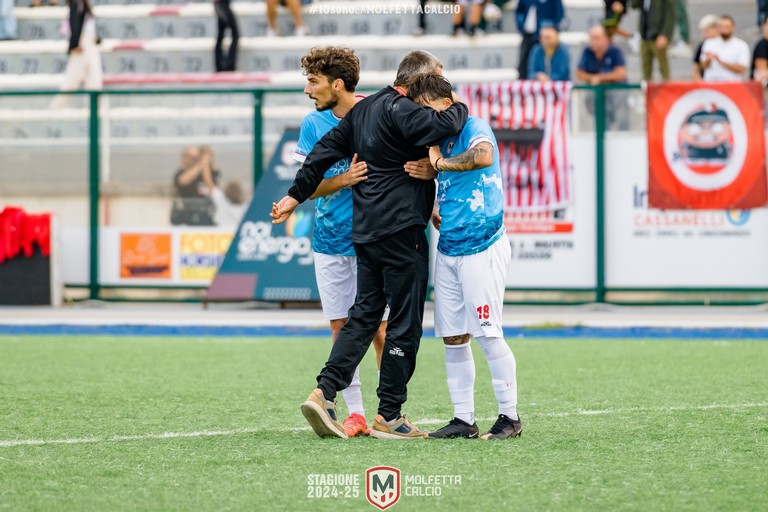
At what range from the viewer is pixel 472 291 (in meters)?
6.65

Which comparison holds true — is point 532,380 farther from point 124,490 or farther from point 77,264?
point 77,264

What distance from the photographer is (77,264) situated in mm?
16688

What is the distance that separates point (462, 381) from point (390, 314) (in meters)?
0.50

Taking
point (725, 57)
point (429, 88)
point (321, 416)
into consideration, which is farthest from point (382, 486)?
point (725, 57)

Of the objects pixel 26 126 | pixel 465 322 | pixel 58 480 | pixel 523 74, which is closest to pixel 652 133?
pixel 523 74

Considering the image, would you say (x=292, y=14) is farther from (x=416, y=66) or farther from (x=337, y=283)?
(x=416, y=66)

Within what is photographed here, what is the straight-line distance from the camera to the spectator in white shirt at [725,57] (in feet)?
56.9

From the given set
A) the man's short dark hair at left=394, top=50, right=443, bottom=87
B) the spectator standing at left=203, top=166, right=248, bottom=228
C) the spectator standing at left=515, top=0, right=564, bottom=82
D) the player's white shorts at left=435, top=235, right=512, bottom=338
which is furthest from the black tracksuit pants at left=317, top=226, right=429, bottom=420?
the spectator standing at left=515, top=0, right=564, bottom=82

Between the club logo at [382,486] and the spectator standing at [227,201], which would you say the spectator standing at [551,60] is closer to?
the spectator standing at [227,201]

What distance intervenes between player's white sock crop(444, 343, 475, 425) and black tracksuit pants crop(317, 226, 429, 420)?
0.21 m

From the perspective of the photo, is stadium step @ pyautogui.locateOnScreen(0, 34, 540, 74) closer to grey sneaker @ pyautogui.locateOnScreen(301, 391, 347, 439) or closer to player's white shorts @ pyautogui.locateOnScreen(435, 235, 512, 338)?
player's white shorts @ pyautogui.locateOnScreen(435, 235, 512, 338)

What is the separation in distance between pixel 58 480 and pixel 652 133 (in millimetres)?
11102

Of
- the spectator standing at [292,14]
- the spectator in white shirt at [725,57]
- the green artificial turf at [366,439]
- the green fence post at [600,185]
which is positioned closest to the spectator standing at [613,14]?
the spectator in white shirt at [725,57]

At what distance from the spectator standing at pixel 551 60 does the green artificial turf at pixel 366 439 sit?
7198 millimetres
